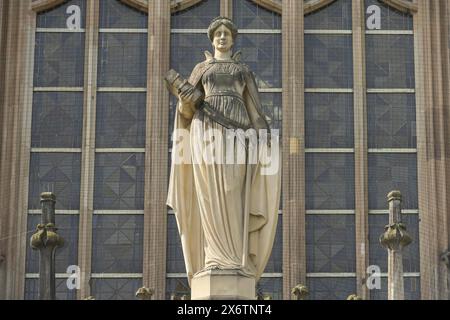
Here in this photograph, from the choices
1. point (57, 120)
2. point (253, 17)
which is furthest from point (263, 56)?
point (57, 120)

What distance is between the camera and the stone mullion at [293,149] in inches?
1163

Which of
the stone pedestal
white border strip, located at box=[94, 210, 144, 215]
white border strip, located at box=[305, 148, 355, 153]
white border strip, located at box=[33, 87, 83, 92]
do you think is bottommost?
the stone pedestal

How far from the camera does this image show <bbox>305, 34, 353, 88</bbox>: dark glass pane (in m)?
30.9

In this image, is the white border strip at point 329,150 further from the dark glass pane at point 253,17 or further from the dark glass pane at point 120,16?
the dark glass pane at point 120,16

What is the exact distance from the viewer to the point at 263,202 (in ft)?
52.9

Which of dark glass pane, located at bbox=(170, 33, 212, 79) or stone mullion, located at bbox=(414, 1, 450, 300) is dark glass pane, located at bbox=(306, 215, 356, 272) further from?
dark glass pane, located at bbox=(170, 33, 212, 79)

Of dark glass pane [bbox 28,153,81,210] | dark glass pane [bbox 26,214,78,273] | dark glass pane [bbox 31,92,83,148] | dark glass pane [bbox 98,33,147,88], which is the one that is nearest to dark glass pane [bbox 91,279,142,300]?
dark glass pane [bbox 26,214,78,273]

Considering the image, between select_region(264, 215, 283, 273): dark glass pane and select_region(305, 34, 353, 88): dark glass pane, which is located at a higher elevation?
select_region(305, 34, 353, 88): dark glass pane

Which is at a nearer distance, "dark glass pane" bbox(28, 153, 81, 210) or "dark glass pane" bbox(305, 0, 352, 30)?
"dark glass pane" bbox(28, 153, 81, 210)

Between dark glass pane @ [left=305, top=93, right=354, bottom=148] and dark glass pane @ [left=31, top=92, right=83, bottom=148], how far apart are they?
12.3 feet

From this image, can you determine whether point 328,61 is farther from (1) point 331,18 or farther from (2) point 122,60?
(2) point 122,60

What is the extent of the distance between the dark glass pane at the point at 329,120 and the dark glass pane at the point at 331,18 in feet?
4.04

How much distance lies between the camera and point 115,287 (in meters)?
29.5

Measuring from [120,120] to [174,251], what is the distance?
2459 mm
